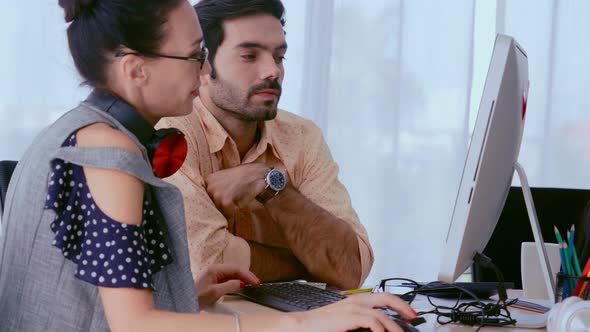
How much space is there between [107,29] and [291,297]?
56cm

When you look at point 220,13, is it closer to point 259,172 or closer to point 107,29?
point 259,172

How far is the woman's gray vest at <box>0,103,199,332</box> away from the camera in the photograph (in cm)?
107

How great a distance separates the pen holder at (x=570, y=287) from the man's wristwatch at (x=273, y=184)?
0.93 meters

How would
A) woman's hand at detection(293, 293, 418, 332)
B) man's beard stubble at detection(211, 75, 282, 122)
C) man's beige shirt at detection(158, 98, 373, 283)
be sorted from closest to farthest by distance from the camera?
1. woman's hand at detection(293, 293, 418, 332)
2. man's beige shirt at detection(158, 98, 373, 283)
3. man's beard stubble at detection(211, 75, 282, 122)

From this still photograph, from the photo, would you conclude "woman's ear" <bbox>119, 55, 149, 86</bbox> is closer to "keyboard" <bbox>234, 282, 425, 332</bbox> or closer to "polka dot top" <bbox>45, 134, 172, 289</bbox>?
"polka dot top" <bbox>45, 134, 172, 289</bbox>

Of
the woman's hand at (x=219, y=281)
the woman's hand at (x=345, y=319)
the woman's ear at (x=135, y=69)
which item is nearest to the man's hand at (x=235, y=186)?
the woman's hand at (x=219, y=281)

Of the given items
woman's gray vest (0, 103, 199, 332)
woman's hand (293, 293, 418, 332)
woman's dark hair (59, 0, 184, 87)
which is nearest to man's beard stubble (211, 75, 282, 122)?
woman's dark hair (59, 0, 184, 87)

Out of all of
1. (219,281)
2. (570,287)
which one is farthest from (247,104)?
(570,287)

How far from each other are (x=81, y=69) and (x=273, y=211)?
1017 mm

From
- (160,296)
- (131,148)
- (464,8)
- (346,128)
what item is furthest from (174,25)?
(464,8)

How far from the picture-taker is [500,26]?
11.7 feet

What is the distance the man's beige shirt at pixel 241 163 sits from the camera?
194 centimetres

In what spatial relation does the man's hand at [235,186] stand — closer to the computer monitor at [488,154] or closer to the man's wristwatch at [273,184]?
the man's wristwatch at [273,184]

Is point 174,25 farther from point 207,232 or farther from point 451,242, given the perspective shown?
point 207,232
